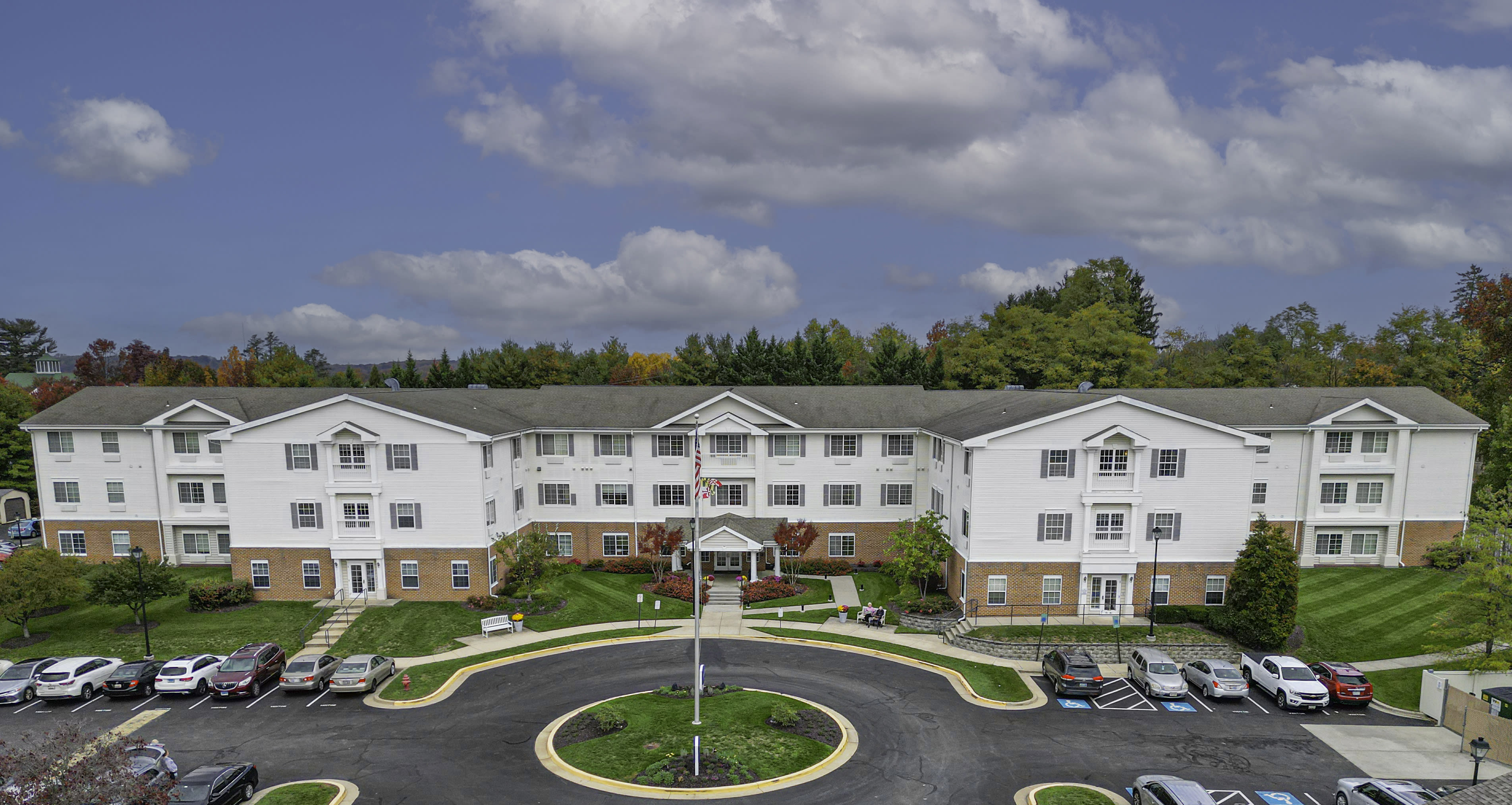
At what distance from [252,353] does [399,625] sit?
290 ft

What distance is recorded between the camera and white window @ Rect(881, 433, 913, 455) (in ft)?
153

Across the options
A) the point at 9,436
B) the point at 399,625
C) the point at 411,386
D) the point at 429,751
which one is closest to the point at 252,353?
the point at 411,386

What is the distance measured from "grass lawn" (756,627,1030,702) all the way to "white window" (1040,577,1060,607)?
6057 mm

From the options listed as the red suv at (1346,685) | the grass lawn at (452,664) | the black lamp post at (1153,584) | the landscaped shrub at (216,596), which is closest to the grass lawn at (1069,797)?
the red suv at (1346,685)

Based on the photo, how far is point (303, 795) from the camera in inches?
837

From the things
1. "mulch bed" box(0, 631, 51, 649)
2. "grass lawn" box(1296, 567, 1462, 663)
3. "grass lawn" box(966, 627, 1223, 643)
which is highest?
"grass lawn" box(966, 627, 1223, 643)

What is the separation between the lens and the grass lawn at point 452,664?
95.3ft

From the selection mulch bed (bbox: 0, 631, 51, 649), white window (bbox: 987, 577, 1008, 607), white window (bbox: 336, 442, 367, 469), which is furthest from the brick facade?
white window (bbox: 987, 577, 1008, 607)

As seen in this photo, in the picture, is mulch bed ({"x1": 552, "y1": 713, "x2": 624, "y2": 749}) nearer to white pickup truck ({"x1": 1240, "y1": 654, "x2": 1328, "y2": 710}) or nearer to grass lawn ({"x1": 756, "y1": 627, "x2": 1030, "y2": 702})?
grass lawn ({"x1": 756, "y1": 627, "x2": 1030, "y2": 702})

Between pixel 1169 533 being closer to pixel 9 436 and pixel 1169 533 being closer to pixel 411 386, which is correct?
pixel 411 386

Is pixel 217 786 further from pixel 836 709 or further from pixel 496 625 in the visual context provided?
pixel 836 709

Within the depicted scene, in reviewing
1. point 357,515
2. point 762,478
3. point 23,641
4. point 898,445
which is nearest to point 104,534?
point 23,641

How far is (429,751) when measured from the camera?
24.1m

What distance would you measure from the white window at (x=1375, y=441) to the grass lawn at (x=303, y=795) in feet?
180
